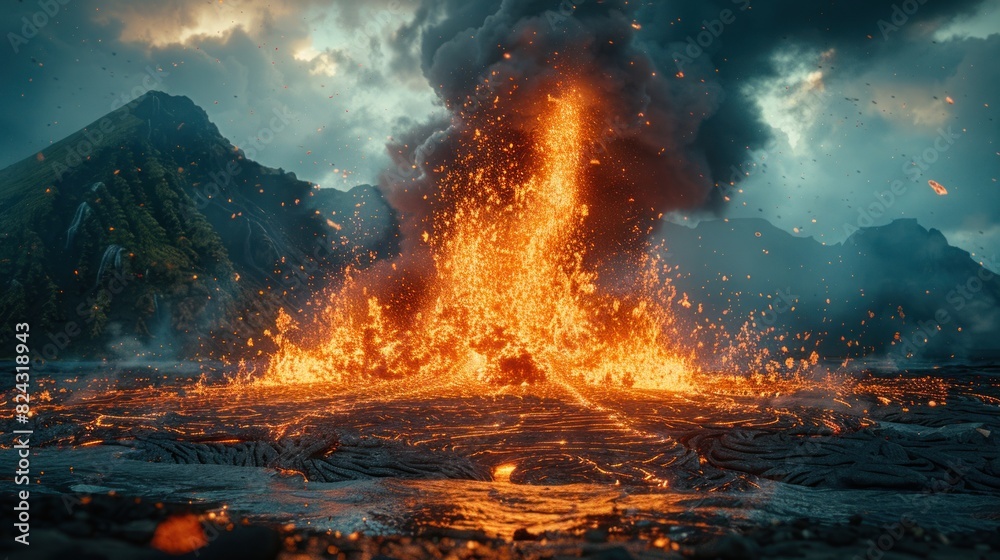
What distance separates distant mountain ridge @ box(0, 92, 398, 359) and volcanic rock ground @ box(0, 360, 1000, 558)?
183ft

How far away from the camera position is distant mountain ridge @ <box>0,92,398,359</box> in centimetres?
7688

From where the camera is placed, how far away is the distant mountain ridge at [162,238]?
76875 mm

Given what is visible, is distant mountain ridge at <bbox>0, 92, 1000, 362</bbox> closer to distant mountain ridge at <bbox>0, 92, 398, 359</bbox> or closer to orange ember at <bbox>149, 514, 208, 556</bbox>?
distant mountain ridge at <bbox>0, 92, 398, 359</bbox>

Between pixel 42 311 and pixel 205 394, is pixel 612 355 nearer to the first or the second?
pixel 205 394

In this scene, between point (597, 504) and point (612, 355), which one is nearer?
point (597, 504)

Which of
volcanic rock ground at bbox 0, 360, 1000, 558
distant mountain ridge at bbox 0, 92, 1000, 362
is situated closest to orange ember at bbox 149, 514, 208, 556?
volcanic rock ground at bbox 0, 360, 1000, 558

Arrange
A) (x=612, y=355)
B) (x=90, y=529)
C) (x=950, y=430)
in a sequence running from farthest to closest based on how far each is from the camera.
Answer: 1. (x=612, y=355)
2. (x=950, y=430)
3. (x=90, y=529)

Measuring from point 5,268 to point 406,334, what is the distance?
7658cm

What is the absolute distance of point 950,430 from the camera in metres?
13.2

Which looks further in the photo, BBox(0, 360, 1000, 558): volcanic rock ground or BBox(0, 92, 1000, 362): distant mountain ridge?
BBox(0, 92, 1000, 362): distant mountain ridge

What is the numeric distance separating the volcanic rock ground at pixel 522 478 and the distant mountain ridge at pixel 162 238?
183ft

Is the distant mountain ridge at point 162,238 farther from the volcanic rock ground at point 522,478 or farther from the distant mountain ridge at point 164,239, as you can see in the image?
the volcanic rock ground at point 522,478

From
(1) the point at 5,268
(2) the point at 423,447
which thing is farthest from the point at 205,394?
(1) the point at 5,268

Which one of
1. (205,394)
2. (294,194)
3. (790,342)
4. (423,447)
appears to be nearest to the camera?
(423,447)
